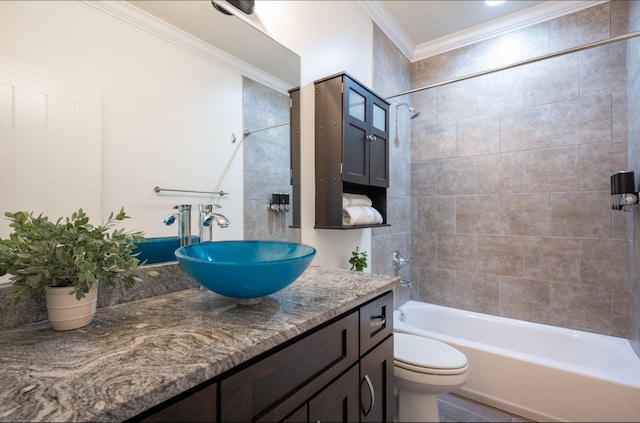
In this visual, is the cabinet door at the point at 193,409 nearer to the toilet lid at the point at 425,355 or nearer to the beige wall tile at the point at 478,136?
the toilet lid at the point at 425,355

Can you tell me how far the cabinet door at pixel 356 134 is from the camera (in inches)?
64.6

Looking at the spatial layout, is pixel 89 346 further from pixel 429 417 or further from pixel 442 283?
pixel 442 283

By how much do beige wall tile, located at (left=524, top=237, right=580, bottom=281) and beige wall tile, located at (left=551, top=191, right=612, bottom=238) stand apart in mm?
78

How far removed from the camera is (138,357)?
1.82 feet

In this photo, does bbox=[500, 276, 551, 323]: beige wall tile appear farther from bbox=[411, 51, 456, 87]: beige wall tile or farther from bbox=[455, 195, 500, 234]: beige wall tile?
bbox=[411, 51, 456, 87]: beige wall tile

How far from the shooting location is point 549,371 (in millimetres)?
1627

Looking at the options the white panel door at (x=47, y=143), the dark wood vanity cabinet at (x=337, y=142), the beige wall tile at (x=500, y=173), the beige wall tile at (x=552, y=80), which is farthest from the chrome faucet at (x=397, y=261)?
the white panel door at (x=47, y=143)

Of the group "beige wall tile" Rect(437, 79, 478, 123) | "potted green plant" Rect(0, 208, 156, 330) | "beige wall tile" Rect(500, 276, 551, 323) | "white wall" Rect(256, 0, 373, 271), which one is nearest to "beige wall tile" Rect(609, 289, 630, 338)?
"beige wall tile" Rect(500, 276, 551, 323)

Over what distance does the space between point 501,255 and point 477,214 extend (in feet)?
1.21

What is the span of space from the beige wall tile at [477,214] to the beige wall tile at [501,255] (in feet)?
0.26

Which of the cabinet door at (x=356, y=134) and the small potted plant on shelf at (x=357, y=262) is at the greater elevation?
the cabinet door at (x=356, y=134)

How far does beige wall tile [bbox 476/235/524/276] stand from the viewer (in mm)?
2299

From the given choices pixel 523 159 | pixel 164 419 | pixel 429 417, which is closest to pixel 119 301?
pixel 164 419

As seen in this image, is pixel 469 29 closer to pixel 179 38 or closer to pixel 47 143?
pixel 179 38
